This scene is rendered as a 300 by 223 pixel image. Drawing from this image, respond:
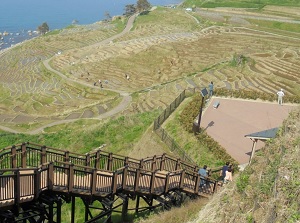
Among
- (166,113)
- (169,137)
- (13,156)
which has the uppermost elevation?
(166,113)

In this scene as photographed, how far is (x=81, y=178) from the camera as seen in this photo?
15.2 m

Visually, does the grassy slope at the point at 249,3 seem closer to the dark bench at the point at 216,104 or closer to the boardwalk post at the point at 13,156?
the dark bench at the point at 216,104

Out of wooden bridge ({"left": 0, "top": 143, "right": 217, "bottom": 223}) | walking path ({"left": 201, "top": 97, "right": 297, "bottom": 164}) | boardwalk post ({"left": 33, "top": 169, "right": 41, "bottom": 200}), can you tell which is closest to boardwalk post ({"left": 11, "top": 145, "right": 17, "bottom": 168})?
wooden bridge ({"left": 0, "top": 143, "right": 217, "bottom": 223})

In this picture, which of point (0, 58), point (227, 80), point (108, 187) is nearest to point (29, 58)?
point (0, 58)

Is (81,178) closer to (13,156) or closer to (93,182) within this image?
(93,182)

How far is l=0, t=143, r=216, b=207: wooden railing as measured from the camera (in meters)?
12.6

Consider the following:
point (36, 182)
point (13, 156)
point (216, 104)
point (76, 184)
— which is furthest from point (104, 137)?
point (36, 182)

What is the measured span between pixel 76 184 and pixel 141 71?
175ft

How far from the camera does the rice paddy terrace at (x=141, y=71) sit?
47.9 metres

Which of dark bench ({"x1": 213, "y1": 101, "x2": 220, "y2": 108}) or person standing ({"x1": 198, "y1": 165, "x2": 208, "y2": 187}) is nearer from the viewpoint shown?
person standing ({"x1": 198, "y1": 165, "x2": 208, "y2": 187})

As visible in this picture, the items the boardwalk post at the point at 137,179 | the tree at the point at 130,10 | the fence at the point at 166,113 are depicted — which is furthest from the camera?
the tree at the point at 130,10

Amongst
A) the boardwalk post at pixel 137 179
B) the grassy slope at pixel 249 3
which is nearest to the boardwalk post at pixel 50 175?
the boardwalk post at pixel 137 179

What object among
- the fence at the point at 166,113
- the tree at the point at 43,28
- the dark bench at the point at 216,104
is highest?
the tree at the point at 43,28

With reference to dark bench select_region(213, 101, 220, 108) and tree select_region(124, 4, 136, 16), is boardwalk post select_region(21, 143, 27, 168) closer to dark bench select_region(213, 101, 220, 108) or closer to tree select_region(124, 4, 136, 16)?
dark bench select_region(213, 101, 220, 108)
